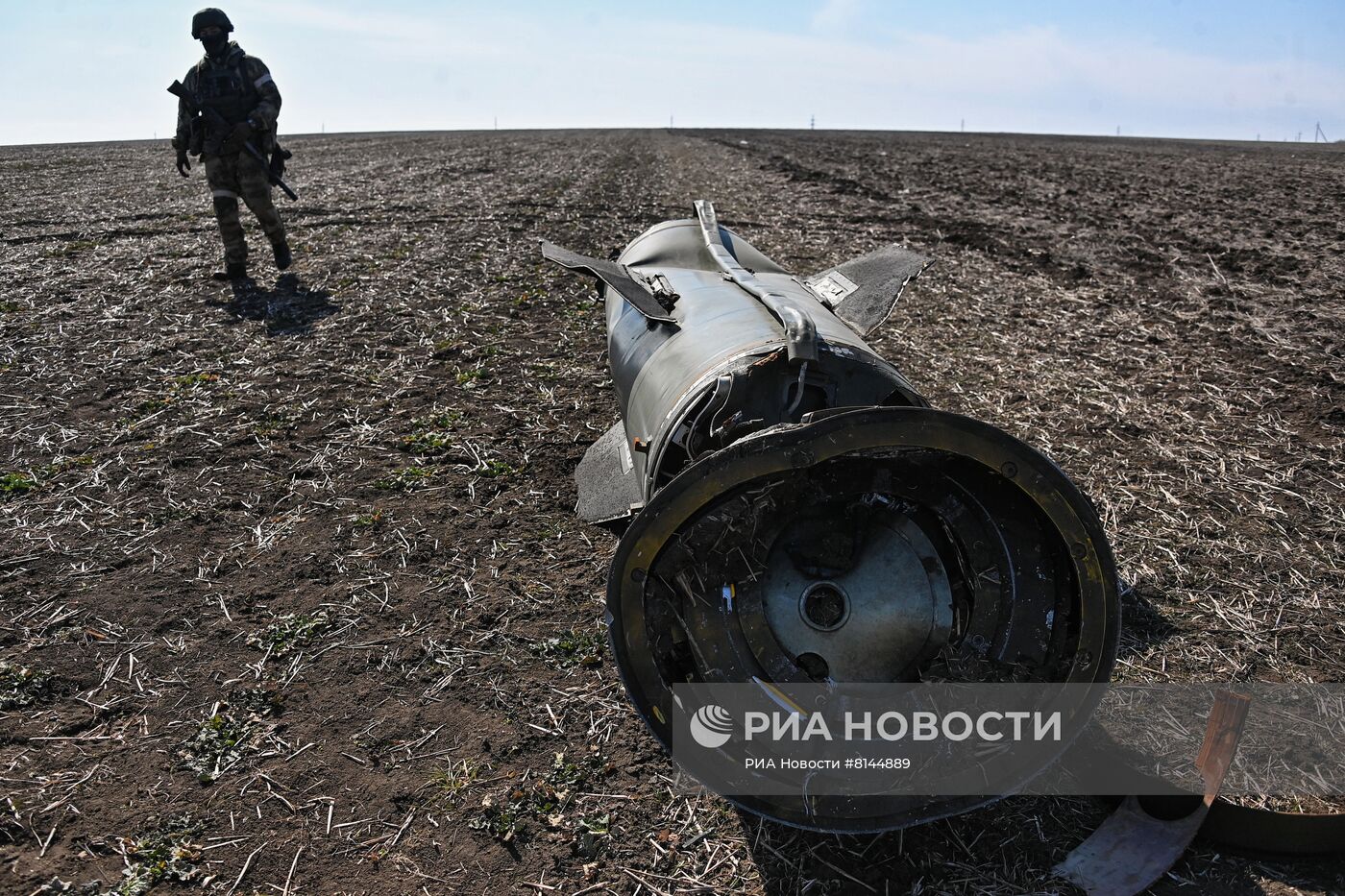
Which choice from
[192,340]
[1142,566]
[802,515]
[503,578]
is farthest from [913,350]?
[192,340]

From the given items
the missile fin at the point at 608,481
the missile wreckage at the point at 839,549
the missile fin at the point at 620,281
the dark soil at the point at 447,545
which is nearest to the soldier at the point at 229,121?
the dark soil at the point at 447,545

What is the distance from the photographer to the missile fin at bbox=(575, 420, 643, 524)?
14.7ft

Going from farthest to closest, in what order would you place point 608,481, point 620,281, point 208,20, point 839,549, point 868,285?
point 208,20 → point 868,285 → point 608,481 → point 620,281 → point 839,549

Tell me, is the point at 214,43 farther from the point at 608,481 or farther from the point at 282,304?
the point at 608,481

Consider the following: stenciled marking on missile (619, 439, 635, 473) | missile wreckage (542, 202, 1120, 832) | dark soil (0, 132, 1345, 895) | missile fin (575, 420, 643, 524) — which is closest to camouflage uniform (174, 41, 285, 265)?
dark soil (0, 132, 1345, 895)

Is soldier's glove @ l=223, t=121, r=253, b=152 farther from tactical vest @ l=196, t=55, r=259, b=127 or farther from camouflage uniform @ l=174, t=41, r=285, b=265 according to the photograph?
tactical vest @ l=196, t=55, r=259, b=127

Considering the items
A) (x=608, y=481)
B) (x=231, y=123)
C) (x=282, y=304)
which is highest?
(x=231, y=123)

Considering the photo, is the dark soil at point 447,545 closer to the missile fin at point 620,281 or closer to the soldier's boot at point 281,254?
the soldier's boot at point 281,254

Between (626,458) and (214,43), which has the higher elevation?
(214,43)

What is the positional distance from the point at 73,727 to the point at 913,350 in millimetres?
6572

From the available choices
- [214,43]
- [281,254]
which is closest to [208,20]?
[214,43]

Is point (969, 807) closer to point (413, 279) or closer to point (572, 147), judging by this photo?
point (413, 279)

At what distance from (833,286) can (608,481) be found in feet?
6.37

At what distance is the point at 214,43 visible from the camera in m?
9.05
